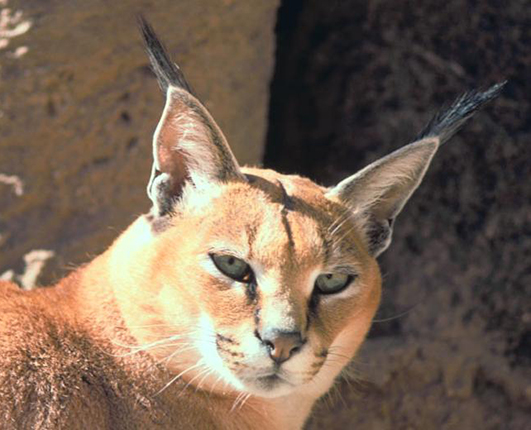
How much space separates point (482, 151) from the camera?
668 cm

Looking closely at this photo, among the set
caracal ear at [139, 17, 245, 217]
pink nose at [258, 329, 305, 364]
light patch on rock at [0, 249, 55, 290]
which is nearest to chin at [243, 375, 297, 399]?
pink nose at [258, 329, 305, 364]

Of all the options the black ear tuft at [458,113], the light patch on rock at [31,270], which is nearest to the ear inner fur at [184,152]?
the black ear tuft at [458,113]

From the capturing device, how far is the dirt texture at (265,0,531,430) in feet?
21.7

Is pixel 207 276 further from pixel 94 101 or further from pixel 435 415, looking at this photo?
pixel 435 415

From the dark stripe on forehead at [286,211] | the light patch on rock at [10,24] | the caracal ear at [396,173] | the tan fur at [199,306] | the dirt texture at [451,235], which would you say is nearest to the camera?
the tan fur at [199,306]

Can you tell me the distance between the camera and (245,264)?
13.9 feet

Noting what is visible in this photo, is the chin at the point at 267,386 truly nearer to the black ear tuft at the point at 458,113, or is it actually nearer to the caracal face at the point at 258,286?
the caracal face at the point at 258,286

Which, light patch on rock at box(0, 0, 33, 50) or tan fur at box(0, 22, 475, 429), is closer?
tan fur at box(0, 22, 475, 429)

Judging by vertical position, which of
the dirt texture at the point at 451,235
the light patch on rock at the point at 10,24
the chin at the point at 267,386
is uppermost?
the light patch on rock at the point at 10,24

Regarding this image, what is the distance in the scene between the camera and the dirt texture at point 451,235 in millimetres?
6605

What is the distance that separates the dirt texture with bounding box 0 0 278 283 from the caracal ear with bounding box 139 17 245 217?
1.41 meters

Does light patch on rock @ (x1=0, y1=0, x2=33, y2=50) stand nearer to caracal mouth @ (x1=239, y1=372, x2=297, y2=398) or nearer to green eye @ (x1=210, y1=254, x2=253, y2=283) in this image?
green eye @ (x1=210, y1=254, x2=253, y2=283)

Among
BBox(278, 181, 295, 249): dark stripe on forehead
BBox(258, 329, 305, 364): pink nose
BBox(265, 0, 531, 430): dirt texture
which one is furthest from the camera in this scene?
BBox(265, 0, 531, 430): dirt texture

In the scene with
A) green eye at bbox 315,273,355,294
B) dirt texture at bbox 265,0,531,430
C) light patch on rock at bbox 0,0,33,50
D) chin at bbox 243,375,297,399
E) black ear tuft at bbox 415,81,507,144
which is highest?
light patch on rock at bbox 0,0,33,50
